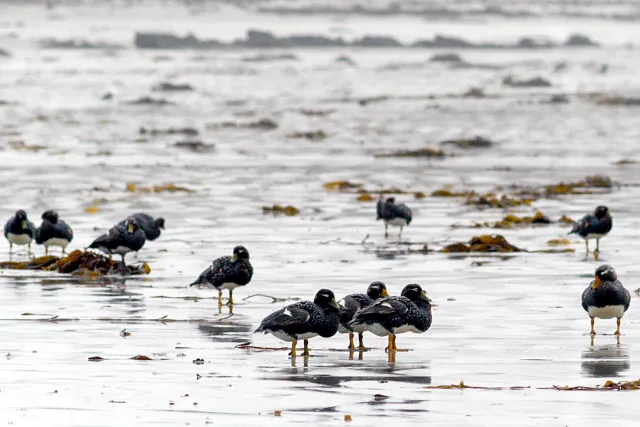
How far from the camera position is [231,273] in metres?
17.2

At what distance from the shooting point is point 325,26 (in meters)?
132

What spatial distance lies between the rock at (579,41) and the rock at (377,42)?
1657 centimetres

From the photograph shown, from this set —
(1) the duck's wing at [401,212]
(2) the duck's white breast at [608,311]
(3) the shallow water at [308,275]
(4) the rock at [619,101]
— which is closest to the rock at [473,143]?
(3) the shallow water at [308,275]

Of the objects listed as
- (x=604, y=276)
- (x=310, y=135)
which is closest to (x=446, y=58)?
(x=310, y=135)

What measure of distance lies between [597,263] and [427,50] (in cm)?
9889

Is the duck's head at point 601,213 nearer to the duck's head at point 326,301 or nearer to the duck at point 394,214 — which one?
the duck at point 394,214

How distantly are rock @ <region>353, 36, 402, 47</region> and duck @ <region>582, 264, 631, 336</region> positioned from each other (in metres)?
103

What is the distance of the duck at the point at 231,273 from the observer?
17.3 meters

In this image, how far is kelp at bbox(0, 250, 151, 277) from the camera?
20438 millimetres

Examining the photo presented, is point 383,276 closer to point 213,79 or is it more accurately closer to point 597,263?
point 597,263

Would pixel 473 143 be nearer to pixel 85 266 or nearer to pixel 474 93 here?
pixel 474 93

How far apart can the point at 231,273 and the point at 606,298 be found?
16.1ft

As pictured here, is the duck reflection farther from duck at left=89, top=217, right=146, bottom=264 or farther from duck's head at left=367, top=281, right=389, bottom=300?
duck at left=89, top=217, right=146, bottom=264

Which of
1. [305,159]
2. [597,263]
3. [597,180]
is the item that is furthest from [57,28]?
[597,263]
